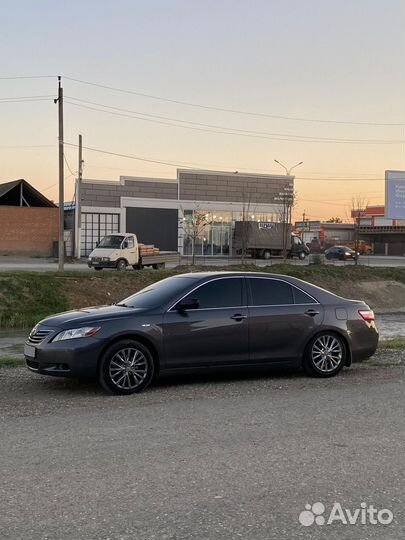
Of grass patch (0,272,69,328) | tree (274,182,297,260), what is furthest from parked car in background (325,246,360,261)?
grass patch (0,272,69,328)

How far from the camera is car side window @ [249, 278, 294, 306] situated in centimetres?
927

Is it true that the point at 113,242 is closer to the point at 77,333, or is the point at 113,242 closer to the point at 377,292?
the point at 377,292

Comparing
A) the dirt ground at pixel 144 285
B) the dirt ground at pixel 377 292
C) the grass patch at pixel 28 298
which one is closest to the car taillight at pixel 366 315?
the grass patch at pixel 28 298

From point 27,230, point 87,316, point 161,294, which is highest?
point 27,230

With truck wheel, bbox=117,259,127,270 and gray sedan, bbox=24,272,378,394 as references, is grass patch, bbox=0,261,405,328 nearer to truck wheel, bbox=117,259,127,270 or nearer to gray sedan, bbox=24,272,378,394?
truck wheel, bbox=117,259,127,270

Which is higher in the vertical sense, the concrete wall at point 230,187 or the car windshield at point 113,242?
the concrete wall at point 230,187

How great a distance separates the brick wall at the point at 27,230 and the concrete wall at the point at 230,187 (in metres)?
12.0

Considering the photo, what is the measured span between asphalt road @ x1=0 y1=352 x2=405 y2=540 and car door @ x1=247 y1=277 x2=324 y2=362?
575mm

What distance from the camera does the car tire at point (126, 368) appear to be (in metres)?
8.17

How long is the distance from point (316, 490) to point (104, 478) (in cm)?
164

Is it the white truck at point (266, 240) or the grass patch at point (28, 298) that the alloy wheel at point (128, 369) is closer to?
the grass patch at point (28, 298)

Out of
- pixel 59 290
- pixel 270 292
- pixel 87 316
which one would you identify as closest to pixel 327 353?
pixel 270 292

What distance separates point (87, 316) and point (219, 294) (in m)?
1.91

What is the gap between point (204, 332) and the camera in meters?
8.70
